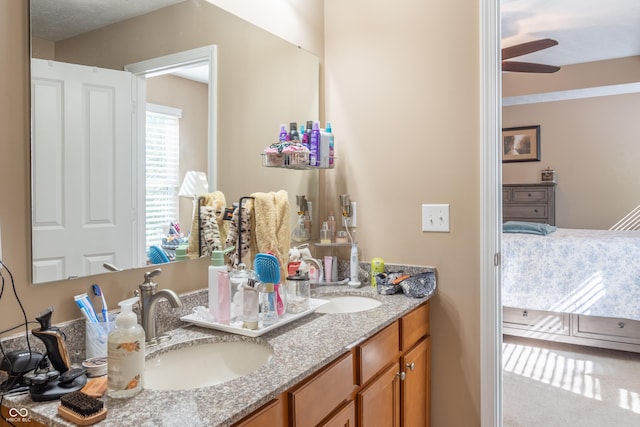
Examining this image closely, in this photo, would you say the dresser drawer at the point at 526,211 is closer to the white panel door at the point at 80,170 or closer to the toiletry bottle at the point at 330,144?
the toiletry bottle at the point at 330,144

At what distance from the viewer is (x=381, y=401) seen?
149 centimetres

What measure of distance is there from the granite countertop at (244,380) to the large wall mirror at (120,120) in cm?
34

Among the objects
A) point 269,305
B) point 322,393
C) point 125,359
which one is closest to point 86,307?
point 125,359

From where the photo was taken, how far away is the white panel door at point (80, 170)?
1072mm

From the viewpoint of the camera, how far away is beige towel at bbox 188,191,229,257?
1502mm

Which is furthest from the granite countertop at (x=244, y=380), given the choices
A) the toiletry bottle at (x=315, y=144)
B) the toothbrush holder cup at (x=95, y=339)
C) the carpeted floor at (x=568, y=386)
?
the carpeted floor at (x=568, y=386)

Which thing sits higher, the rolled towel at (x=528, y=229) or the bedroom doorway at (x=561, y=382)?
the rolled towel at (x=528, y=229)

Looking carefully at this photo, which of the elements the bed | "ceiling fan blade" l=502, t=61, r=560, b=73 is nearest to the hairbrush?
the bed

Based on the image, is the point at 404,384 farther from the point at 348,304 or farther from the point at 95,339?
the point at 95,339

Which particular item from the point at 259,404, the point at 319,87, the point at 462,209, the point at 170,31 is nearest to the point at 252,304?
the point at 259,404

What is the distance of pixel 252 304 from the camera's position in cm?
129

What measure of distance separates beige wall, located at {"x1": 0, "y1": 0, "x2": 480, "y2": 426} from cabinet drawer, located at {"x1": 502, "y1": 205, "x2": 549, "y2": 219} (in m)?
4.63

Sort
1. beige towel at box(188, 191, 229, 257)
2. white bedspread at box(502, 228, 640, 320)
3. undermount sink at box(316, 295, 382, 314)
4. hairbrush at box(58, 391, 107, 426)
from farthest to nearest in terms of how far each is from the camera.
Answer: white bedspread at box(502, 228, 640, 320) → undermount sink at box(316, 295, 382, 314) → beige towel at box(188, 191, 229, 257) → hairbrush at box(58, 391, 107, 426)

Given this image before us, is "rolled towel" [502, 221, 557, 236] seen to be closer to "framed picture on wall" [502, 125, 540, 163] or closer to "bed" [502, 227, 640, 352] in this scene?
"bed" [502, 227, 640, 352]
